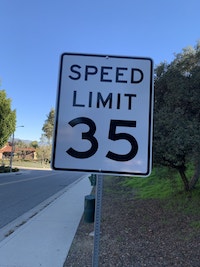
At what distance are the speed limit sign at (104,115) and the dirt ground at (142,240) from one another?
3.61 metres

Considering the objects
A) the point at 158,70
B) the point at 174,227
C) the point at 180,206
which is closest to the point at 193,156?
the point at 174,227

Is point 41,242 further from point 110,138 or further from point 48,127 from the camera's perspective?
point 48,127

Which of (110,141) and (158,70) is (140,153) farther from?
(158,70)

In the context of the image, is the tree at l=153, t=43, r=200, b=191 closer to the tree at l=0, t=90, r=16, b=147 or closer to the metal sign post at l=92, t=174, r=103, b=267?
the metal sign post at l=92, t=174, r=103, b=267

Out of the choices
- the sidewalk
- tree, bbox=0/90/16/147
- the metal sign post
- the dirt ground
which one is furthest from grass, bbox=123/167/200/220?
tree, bbox=0/90/16/147

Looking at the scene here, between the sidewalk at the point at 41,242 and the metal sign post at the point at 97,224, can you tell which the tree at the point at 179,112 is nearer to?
the sidewalk at the point at 41,242

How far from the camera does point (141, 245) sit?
635 centimetres

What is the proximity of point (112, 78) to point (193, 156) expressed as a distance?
580 centimetres

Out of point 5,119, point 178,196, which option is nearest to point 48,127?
point 5,119

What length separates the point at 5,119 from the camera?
3600 centimetres

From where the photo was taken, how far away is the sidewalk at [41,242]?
18.1ft

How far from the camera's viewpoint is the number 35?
7.41 feet

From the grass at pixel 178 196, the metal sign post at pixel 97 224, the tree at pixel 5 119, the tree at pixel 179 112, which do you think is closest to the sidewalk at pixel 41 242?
the grass at pixel 178 196

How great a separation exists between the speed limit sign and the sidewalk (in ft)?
12.2
